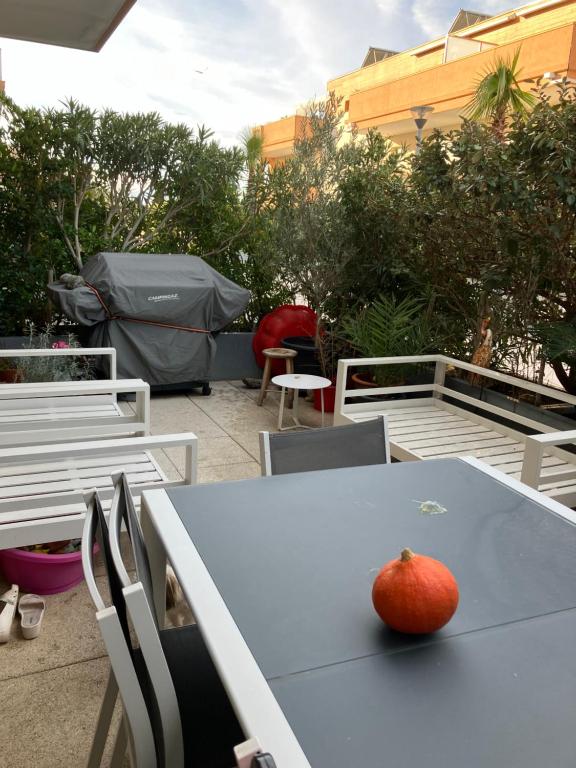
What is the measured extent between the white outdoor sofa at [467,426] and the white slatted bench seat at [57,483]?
5.00ft

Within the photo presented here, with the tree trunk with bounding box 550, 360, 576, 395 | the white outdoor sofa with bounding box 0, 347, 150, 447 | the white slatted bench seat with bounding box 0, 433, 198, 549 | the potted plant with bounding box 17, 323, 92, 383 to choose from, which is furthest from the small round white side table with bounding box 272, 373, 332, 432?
the white slatted bench seat with bounding box 0, 433, 198, 549

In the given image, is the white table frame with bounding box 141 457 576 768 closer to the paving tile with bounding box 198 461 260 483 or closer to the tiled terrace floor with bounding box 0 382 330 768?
the tiled terrace floor with bounding box 0 382 330 768

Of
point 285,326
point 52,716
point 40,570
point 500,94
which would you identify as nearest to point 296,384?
point 285,326

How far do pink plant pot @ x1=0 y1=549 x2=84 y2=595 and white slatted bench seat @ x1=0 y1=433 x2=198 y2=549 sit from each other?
215 millimetres

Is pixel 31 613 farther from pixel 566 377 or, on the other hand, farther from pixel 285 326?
pixel 285 326

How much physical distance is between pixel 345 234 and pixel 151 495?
4.26 metres

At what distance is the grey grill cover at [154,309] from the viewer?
5.51 meters

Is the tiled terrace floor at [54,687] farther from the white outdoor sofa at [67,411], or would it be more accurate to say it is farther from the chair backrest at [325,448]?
the chair backrest at [325,448]

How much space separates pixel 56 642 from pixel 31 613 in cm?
Result: 18

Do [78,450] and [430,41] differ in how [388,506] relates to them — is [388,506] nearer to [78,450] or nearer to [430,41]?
[78,450]

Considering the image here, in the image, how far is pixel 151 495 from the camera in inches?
71.7

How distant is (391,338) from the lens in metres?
5.11

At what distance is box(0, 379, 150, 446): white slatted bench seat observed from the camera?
298 cm

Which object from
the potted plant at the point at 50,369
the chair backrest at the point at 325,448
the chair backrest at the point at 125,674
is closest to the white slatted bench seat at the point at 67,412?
the potted plant at the point at 50,369
